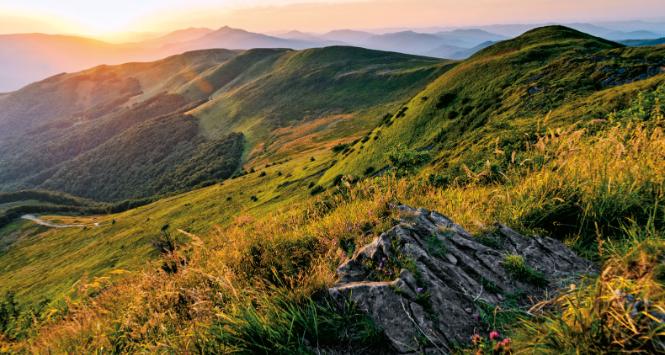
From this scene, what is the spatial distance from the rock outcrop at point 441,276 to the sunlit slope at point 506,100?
15.4 meters

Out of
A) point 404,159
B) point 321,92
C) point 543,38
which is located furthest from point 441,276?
point 321,92

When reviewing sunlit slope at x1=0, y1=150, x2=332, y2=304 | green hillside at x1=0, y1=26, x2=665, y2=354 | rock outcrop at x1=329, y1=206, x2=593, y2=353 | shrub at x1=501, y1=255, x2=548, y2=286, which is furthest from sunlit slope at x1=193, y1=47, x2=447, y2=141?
shrub at x1=501, y1=255, x2=548, y2=286

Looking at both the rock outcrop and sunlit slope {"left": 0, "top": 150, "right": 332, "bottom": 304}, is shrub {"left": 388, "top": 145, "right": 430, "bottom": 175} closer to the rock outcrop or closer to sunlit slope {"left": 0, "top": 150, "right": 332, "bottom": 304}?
the rock outcrop

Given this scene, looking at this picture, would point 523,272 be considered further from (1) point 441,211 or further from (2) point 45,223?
(2) point 45,223

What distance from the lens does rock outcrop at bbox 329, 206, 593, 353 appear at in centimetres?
373

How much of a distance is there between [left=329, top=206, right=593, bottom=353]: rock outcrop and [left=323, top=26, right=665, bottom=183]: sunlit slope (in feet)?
50.5

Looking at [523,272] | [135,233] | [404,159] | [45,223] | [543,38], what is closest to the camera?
[523,272]

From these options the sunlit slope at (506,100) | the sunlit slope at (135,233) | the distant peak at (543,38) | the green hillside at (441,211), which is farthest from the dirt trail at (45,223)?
the distant peak at (543,38)

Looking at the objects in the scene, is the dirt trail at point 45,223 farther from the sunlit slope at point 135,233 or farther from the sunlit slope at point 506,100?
the sunlit slope at point 506,100

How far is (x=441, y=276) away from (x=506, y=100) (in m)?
32.8

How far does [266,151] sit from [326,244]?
11762cm

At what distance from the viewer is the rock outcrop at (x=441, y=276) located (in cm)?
373

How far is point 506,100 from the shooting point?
31.6 meters

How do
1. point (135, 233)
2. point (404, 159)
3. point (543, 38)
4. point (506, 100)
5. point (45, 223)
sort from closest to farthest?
1. point (404, 159)
2. point (506, 100)
3. point (543, 38)
4. point (135, 233)
5. point (45, 223)
